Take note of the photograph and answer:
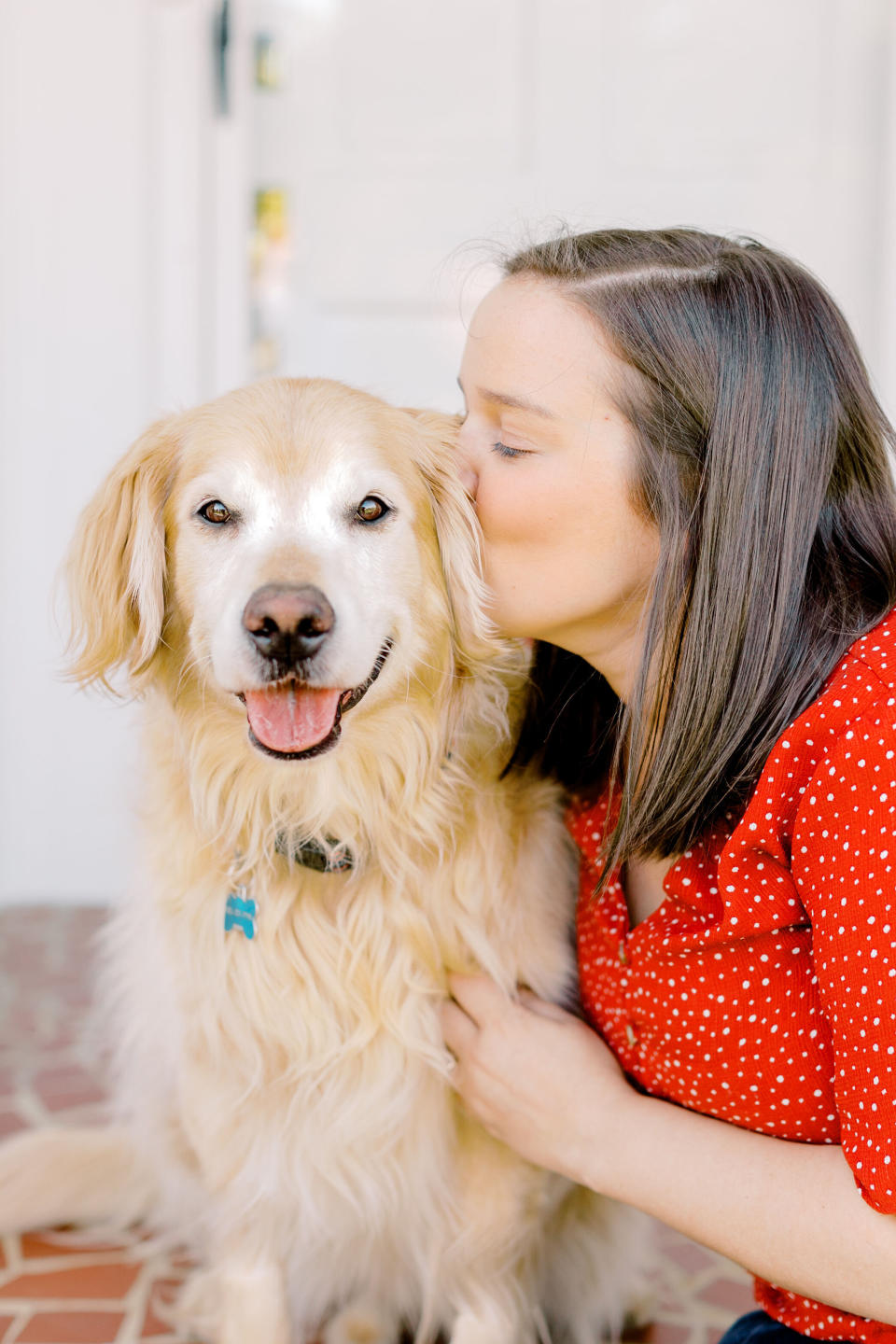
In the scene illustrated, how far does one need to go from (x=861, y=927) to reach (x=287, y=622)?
532 mm

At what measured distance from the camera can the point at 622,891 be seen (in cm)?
127

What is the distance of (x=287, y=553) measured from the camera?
1.12 m

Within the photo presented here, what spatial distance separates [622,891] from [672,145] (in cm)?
192

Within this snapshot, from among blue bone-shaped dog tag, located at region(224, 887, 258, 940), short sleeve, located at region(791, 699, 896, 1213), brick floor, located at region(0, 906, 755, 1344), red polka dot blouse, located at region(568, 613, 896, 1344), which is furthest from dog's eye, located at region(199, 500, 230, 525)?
brick floor, located at region(0, 906, 755, 1344)

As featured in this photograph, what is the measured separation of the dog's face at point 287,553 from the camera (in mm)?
1093

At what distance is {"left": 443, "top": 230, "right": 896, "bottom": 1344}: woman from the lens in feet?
3.33

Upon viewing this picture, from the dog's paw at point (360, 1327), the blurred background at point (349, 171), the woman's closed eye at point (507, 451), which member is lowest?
the dog's paw at point (360, 1327)

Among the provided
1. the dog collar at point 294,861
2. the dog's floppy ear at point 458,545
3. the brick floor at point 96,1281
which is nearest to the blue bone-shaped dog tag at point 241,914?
the dog collar at point 294,861

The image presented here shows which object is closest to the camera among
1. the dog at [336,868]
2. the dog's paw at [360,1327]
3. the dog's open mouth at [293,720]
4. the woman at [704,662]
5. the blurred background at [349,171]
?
the woman at [704,662]

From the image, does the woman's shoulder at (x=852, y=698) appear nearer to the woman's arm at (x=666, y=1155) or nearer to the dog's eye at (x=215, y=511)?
the woman's arm at (x=666, y=1155)

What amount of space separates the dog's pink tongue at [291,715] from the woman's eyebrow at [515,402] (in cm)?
33

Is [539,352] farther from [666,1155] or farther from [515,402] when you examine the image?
[666,1155]

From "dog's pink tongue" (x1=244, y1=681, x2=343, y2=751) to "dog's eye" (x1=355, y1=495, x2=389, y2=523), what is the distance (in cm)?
20

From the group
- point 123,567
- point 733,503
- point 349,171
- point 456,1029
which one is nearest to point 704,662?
point 733,503
